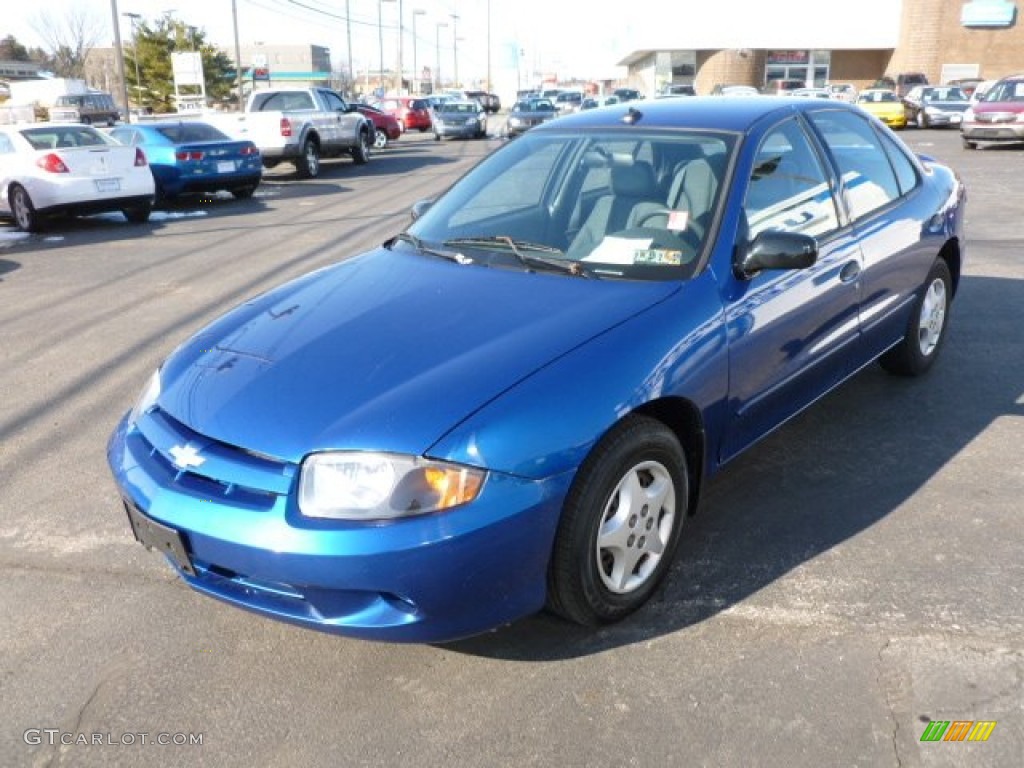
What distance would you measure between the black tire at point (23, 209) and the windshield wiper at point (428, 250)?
9736mm

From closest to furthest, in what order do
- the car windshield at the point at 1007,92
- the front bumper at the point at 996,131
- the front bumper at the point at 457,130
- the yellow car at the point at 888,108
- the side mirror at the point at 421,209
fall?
1. the side mirror at the point at 421,209
2. the front bumper at the point at 996,131
3. the car windshield at the point at 1007,92
4. the yellow car at the point at 888,108
5. the front bumper at the point at 457,130

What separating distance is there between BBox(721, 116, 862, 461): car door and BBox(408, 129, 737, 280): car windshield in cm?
19

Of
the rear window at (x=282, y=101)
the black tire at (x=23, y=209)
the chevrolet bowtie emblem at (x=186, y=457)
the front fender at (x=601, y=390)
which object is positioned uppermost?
the rear window at (x=282, y=101)

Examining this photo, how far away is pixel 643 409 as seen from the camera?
2914 mm

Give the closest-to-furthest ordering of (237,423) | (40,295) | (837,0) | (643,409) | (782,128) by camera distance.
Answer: (237,423) < (643,409) < (782,128) < (40,295) < (837,0)

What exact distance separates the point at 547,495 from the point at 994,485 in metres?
2.38

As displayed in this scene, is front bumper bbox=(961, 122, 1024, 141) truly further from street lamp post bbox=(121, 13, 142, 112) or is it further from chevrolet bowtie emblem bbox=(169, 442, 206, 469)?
street lamp post bbox=(121, 13, 142, 112)

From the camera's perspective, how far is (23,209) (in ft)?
39.4

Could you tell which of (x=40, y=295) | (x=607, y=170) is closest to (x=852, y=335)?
(x=607, y=170)

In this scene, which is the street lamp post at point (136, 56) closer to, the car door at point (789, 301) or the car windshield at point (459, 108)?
the car windshield at point (459, 108)

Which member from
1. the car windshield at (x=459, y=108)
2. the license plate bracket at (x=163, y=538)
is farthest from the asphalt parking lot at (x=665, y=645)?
the car windshield at (x=459, y=108)

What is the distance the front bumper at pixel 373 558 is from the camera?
7.89 feet

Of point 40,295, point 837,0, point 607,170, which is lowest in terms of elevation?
point 40,295

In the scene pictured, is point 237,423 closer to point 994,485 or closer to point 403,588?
point 403,588
